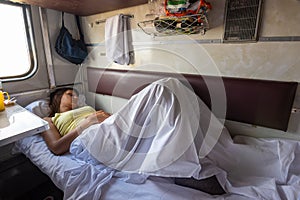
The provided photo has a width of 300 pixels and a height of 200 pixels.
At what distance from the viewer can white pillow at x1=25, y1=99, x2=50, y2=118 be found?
1.68m

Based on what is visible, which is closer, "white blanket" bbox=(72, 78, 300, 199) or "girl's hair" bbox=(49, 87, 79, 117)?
"white blanket" bbox=(72, 78, 300, 199)

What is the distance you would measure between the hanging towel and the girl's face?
56 cm

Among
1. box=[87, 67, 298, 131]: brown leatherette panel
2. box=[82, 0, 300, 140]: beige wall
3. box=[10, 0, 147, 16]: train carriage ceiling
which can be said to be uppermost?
box=[10, 0, 147, 16]: train carriage ceiling

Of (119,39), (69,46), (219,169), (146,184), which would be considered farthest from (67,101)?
(219,169)

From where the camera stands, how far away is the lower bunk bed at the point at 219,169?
0.82m

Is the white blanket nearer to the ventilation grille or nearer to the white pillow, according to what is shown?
the ventilation grille

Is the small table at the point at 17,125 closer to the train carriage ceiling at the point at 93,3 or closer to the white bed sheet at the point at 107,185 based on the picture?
the white bed sheet at the point at 107,185

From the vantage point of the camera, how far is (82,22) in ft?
6.82

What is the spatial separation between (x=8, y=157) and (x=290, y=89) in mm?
Answer: 2335

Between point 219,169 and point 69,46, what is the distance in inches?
75.2

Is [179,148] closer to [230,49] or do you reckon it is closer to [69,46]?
[230,49]

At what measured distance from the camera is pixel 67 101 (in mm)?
1713

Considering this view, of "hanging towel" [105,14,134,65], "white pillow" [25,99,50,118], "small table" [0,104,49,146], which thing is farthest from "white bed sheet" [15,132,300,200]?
"hanging towel" [105,14,134,65]

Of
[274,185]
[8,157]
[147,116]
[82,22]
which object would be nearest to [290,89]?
[274,185]
